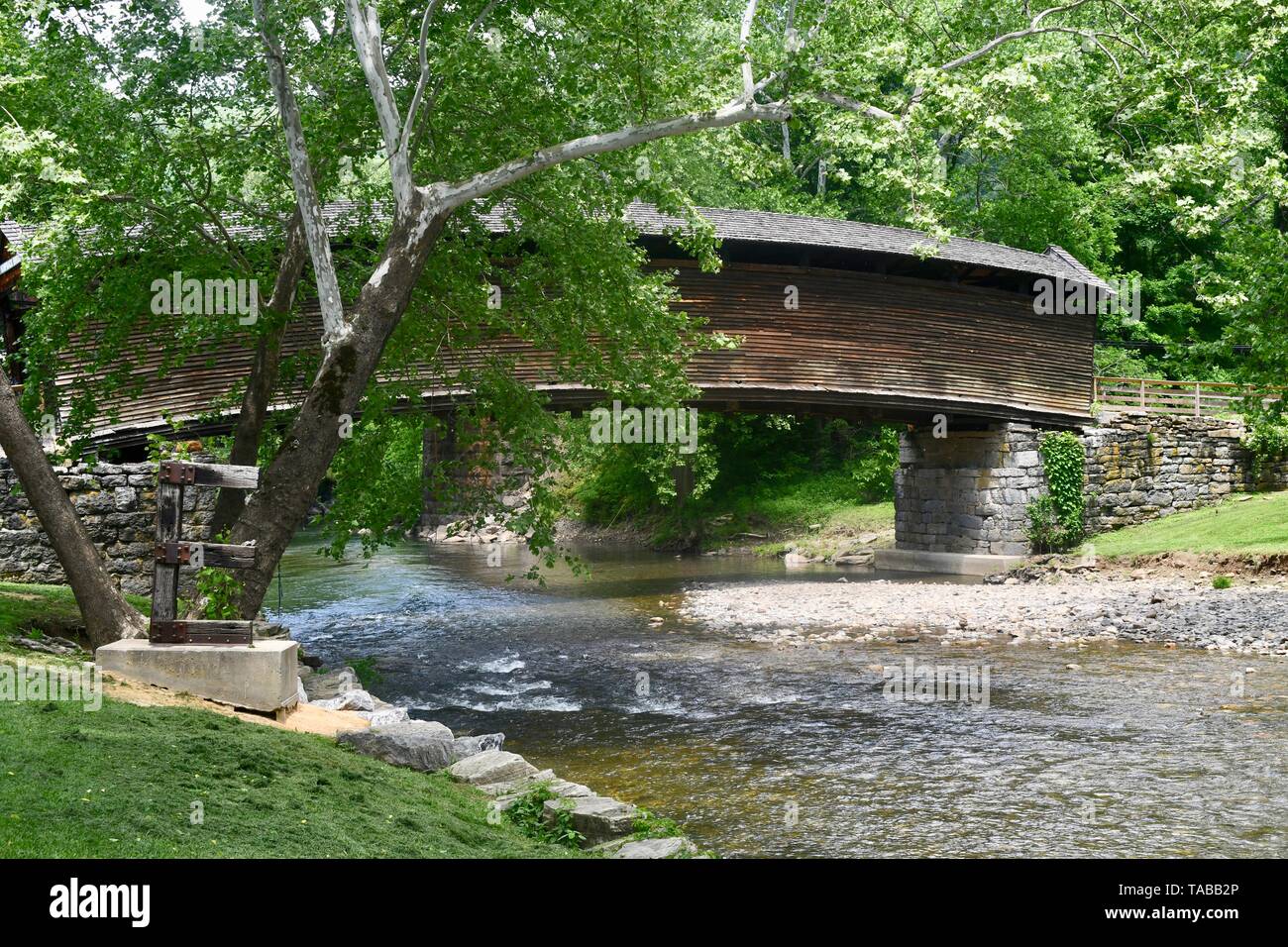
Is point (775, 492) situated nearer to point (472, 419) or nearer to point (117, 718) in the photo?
point (472, 419)

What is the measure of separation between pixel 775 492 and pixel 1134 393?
38.3ft

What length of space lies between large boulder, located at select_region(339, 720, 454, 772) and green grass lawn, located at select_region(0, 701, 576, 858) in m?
0.34

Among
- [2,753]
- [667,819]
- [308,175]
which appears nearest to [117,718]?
[2,753]

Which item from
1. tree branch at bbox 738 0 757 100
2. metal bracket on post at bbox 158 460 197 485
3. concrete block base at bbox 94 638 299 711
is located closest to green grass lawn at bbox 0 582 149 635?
concrete block base at bbox 94 638 299 711

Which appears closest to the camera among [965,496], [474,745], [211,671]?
[211,671]

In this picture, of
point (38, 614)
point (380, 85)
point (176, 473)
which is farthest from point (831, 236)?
point (176, 473)

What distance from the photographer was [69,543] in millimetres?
9461

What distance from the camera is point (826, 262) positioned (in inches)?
974

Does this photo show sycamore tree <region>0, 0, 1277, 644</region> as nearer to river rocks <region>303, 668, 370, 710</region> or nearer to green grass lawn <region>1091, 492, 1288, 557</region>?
river rocks <region>303, 668, 370, 710</region>

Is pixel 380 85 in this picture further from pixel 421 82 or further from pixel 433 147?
pixel 433 147

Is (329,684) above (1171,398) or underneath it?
underneath

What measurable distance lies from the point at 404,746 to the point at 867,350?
61.3ft

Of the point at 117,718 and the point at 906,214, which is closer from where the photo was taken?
the point at 117,718

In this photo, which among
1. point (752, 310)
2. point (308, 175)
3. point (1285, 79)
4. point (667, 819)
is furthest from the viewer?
point (1285, 79)
